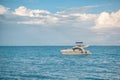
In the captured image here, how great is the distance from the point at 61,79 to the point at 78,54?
22.8 metres

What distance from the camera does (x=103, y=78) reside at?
65.2 feet

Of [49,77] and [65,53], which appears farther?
[65,53]

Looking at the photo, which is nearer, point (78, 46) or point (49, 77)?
point (49, 77)

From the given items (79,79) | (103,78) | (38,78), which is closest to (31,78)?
(38,78)

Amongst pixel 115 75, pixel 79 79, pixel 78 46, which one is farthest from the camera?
pixel 78 46

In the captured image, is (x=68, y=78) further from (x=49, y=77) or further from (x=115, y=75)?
(x=115, y=75)

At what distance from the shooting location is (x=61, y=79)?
19.5 meters

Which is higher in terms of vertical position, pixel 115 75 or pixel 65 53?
pixel 65 53

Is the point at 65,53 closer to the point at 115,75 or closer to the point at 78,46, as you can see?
the point at 78,46

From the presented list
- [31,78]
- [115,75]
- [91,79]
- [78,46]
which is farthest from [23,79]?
[78,46]

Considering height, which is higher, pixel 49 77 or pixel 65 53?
pixel 65 53

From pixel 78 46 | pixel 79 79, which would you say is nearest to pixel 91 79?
pixel 79 79

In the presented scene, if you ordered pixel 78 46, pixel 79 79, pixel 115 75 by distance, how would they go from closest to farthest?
pixel 79 79, pixel 115 75, pixel 78 46

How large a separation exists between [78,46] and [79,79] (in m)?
21.7
